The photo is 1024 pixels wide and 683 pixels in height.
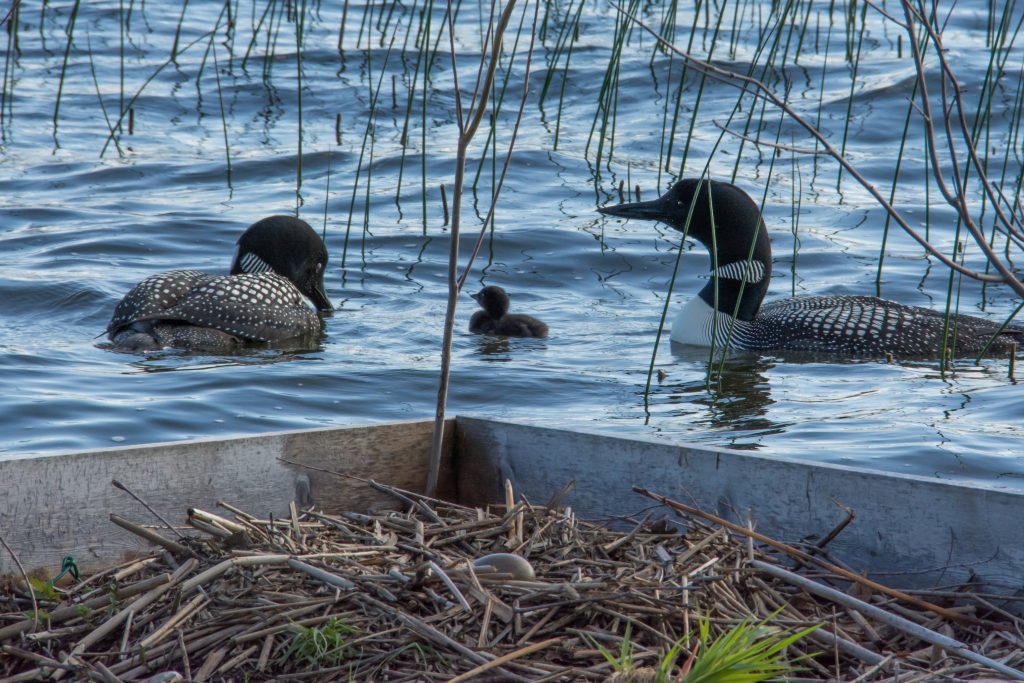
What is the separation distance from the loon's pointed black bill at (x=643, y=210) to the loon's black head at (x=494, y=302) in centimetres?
81

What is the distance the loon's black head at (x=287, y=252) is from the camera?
26.7 ft

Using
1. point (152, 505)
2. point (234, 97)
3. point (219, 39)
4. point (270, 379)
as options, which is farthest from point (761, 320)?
point (219, 39)

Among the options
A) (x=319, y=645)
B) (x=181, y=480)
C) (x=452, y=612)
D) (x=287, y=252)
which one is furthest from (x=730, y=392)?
(x=319, y=645)

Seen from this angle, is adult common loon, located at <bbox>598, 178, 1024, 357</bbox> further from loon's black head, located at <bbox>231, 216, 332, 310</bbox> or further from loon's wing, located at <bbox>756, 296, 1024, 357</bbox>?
loon's black head, located at <bbox>231, 216, 332, 310</bbox>

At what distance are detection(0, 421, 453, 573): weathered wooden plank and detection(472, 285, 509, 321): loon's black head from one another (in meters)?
3.97

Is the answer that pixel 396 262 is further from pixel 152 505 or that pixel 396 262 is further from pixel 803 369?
pixel 152 505

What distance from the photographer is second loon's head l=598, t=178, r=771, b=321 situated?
7.72 metres

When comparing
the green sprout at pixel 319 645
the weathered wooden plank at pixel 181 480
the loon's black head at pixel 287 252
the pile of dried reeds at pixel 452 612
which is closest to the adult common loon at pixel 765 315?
the loon's black head at pixel 287 252

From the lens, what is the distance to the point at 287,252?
8.16 meters

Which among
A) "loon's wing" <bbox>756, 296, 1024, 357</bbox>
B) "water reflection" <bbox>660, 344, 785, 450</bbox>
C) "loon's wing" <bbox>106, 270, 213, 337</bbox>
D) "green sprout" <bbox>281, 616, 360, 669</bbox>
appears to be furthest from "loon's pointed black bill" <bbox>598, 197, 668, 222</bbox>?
"green sprout" <bbox>281, 616, 360, 669</bbox>

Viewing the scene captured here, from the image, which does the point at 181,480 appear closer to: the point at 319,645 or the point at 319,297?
the point at 319,645

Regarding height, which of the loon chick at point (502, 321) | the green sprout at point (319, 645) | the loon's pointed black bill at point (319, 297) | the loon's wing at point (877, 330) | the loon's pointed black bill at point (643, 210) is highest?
the green sprout at point (319, 645)

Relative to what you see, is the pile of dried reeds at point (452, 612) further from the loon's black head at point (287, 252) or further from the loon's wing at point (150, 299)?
the loon's black head at point (287, 252)

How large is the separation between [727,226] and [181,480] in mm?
5217
